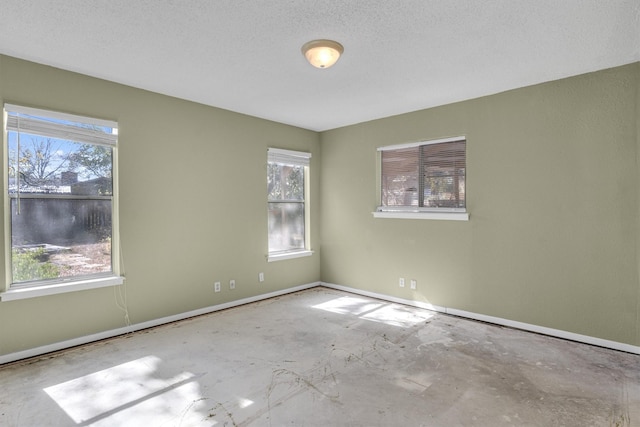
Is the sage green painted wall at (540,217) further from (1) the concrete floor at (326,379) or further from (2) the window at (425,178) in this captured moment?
(1) the concrete floor at (326,379)

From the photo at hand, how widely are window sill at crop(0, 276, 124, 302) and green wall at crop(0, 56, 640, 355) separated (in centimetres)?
7

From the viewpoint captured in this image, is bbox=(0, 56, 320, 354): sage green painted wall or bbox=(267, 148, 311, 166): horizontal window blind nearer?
bbox=(0, 56, 320, 354): sage green painted wall

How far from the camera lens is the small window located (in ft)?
9.62

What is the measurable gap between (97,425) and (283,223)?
3379 millimetres

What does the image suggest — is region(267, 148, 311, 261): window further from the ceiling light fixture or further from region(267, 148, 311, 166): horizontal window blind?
the ceiling light fixture

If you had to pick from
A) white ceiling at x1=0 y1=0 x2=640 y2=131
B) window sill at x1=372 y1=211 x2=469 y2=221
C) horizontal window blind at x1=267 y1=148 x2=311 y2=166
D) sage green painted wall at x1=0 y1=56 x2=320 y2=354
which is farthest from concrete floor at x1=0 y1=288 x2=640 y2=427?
white ceiling at x1=0 y1=0 x2=640 y2=131

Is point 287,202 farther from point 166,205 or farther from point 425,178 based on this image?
point 425,178

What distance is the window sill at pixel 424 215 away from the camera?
4004 mm

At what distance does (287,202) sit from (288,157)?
0.67 metres

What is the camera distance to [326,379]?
8.45 ft

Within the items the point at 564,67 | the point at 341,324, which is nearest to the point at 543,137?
the point at 564,67

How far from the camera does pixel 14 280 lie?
2951 mm

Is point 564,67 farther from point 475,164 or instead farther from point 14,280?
point 14,280

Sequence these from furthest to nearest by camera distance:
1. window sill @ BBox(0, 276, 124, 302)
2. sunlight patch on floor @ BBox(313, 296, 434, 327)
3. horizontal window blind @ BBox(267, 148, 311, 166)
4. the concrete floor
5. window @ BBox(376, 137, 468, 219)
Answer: horizontal window blind @ BBox(267, 148, 311, 166) → window @ BBox(376, 137, 468, 219) → sunlight patch on floor @ BBox(313, 296, 434, 327) → window sill @ BBox(0, 276, 124, 302) → the concrete floor
